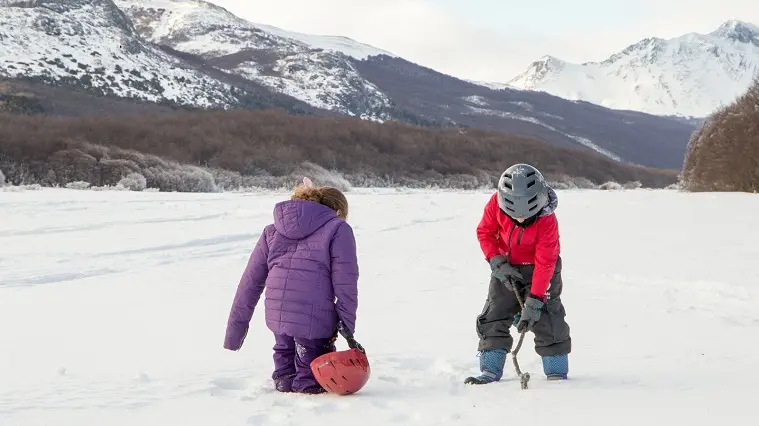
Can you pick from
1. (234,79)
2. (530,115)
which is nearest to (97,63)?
(234,79)

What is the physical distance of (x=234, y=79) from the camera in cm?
8956

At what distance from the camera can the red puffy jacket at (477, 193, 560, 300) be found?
14.4 feet

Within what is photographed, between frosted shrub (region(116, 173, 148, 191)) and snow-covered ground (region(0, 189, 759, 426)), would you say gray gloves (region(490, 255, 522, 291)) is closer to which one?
snow-covered ground (region(0, 189, 759, 426))

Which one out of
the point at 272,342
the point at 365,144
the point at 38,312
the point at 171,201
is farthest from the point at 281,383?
the point at 365,144

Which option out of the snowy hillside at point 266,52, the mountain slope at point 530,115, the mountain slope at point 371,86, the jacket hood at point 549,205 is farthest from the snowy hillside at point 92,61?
the jacket hood at point 549,205

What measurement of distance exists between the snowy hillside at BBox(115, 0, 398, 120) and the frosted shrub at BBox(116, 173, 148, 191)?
69587 millimetres

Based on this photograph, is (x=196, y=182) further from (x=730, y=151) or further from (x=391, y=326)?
(x=391, y=326)

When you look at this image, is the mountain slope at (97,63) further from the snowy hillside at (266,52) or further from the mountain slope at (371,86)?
the mountain slope at (371,86)

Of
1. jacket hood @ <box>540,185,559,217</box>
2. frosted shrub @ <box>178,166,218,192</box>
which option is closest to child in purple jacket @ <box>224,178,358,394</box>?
jacket hood @ <box>540,185,559,217</box>

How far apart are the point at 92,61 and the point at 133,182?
39461 millimetres

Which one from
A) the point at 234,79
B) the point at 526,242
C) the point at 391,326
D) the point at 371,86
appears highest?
the point at 371,86

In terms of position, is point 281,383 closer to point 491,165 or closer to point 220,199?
point 220,199

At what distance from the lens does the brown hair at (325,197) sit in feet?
14.3

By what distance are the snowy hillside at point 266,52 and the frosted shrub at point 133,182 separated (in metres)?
69.6
